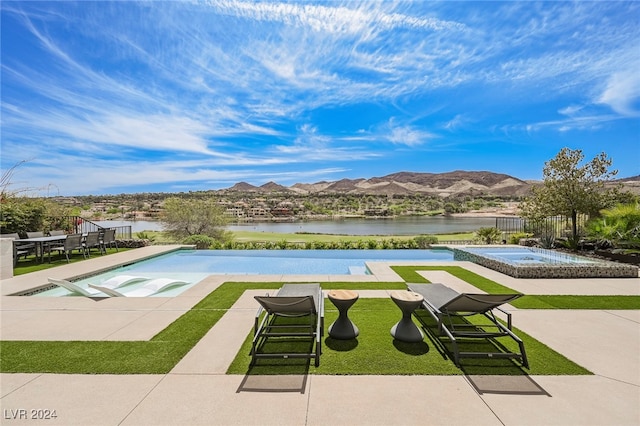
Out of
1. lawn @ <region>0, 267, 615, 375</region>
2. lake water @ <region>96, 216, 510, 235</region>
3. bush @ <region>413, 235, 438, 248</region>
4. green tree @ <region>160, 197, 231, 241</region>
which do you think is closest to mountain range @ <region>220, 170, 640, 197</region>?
lake water @ <region>96, 216, 510, 235</region>

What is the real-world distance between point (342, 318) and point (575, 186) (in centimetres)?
1262

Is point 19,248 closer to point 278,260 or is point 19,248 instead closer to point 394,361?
point 278,260

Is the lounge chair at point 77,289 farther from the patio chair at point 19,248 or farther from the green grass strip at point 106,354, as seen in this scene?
the patio chair at point 19,248

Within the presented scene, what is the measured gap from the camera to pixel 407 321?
3660mm

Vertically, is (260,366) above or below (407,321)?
below

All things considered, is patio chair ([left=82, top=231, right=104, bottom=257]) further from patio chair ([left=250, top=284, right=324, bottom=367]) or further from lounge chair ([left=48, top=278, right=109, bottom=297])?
patio chair ([left=250, top=284, right=324, bottom=367])

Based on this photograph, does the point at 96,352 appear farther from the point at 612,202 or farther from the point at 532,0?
the point at 612,202

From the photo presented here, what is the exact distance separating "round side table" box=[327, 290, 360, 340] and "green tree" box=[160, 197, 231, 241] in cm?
1408

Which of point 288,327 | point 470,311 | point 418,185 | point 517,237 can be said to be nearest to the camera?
point 470,311

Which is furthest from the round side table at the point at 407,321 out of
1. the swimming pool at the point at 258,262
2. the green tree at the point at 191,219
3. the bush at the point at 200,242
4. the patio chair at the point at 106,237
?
the green tree at the point at 191,219

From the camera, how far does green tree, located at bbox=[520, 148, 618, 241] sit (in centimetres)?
1149

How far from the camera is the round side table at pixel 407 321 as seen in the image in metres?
3.49

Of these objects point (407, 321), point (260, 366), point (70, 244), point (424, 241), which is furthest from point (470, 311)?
point (424, 241)

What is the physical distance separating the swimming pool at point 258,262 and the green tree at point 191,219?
4742 mm
